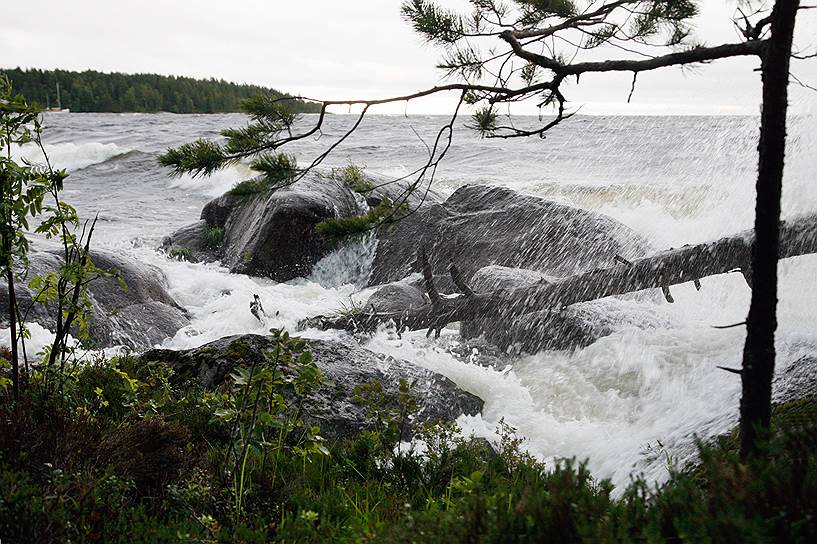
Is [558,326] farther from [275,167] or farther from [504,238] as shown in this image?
[275,167]

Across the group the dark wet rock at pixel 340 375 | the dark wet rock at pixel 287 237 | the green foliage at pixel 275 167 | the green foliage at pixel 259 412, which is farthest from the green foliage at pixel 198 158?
the dark wet rock at pixel 287 237

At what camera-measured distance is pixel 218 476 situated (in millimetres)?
3498

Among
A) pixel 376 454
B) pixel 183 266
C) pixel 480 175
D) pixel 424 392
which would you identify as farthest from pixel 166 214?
pixel 376 454

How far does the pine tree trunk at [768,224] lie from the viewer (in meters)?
3.05

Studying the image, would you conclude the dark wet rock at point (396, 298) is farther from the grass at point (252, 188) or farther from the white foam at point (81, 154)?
the white foam at point (81, 154)

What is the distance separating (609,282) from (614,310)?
183 centimetres

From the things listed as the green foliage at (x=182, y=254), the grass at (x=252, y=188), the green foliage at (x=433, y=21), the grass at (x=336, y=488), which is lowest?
the green foliage at (x=182, y=254)

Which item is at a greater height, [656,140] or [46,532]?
[656,140]

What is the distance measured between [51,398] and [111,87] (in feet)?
287

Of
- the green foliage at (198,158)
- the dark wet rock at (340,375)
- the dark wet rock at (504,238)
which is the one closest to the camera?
the green foliage at (198,158)

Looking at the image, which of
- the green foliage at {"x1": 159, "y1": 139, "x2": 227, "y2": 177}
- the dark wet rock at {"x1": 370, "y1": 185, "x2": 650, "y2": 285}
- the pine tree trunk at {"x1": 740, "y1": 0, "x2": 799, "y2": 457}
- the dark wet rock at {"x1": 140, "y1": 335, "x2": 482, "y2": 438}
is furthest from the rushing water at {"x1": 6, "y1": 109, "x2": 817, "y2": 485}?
the pine tree trunk at {"x1": 740, "y1": 0, "x2": 799, "y2": 457}

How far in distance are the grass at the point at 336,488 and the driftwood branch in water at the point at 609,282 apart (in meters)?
2.49

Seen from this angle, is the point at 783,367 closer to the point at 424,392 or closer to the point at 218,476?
the point at 424,392

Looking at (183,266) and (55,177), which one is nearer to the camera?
(55,177)
